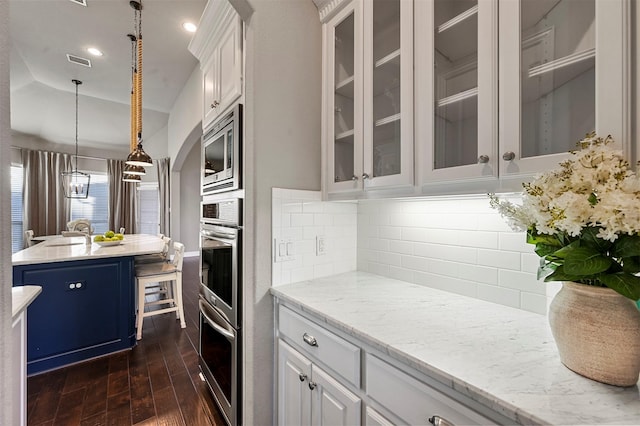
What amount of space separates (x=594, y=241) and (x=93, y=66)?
237 inches

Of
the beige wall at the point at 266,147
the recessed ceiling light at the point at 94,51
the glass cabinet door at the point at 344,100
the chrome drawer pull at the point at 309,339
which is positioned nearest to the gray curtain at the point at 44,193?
the recessed ceiling light at the point at 94,51

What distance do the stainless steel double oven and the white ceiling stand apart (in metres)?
2.50

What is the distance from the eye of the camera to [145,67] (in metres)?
4.33

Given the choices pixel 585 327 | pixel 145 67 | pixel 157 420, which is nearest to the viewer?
pixel 585 327

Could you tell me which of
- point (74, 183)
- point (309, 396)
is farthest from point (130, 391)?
point (74, 183)

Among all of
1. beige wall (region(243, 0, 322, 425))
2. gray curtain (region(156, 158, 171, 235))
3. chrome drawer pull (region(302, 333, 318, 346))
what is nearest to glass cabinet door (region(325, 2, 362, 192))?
beige wall (region(243, 0, 322, 425))

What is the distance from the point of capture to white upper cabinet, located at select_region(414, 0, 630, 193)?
2.46 feet

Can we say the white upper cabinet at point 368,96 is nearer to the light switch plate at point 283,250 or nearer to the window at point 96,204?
the light switch plate at point 283,250

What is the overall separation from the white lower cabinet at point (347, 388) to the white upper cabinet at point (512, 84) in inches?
26.7

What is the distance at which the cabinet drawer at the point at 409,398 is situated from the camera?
746 mm

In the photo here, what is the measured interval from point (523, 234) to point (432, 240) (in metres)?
0.42

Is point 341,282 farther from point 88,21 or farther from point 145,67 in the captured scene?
point 145,67

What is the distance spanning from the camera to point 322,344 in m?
1.19

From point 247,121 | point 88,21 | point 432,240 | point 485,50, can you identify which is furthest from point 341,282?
point 88,21
